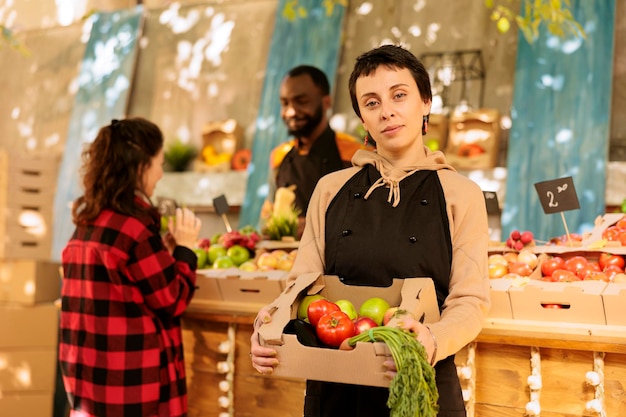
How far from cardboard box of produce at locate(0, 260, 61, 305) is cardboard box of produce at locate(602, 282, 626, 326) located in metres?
3.22

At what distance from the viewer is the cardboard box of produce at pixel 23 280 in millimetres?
4180

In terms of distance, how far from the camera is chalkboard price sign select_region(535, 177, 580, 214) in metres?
2.52

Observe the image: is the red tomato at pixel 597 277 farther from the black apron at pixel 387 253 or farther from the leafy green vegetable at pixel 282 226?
the leafy green vegetable at pixel 282 226

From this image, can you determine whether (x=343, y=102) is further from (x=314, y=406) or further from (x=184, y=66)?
(x=314, y=406)

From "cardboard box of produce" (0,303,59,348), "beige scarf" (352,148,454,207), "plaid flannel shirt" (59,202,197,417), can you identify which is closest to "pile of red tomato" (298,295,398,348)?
"beige scarf" (352,148,454,207)

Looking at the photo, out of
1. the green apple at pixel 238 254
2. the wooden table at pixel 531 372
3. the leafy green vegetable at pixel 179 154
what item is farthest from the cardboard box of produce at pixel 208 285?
the leafy green vegetable at pixel 179 154

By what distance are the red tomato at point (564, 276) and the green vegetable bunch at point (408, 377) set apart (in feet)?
3.77

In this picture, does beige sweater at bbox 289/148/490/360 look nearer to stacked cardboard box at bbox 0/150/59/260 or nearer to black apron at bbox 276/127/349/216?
black apron at bbox 276/127/349/216

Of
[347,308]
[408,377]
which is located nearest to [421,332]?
[408,377]

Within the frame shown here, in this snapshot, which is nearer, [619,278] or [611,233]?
[619,278]

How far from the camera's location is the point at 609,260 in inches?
96.7

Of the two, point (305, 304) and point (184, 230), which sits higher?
point (184, 230)

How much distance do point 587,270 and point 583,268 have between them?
0.8 inches

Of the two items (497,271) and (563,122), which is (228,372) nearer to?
(497,271)
